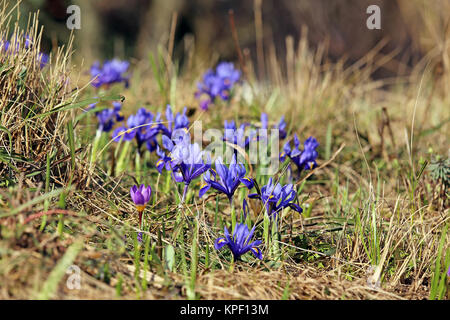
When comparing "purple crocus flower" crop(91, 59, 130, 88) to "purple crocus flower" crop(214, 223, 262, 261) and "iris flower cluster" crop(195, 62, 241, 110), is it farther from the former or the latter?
"purple crocus flower" crop(214, 223, 262, 261)

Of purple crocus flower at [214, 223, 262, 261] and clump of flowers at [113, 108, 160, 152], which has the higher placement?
clump of flowers at [113, 108, 160, 152]

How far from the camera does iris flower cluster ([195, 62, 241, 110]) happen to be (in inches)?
146

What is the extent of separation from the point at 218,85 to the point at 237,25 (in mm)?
7472

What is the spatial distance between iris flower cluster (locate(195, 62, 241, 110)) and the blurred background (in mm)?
2077

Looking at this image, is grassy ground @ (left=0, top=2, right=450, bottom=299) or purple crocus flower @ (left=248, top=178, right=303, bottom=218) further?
purple crocus flower @ (left=248, top=178, right=303, bottom=218)

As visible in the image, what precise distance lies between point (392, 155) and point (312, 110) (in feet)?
2.45

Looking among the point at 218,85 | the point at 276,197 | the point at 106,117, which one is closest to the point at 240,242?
the point at 276,197

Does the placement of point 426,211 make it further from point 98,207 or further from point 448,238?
point 98,207

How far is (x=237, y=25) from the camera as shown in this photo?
35.4 ft

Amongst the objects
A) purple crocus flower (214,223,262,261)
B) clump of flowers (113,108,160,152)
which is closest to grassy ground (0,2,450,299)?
purple crocus flower (214,223,262,261)

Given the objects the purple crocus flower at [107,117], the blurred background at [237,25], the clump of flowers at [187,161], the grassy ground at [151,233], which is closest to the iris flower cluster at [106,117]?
the purple crocus flower at [107,117]

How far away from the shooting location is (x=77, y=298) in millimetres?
1582
